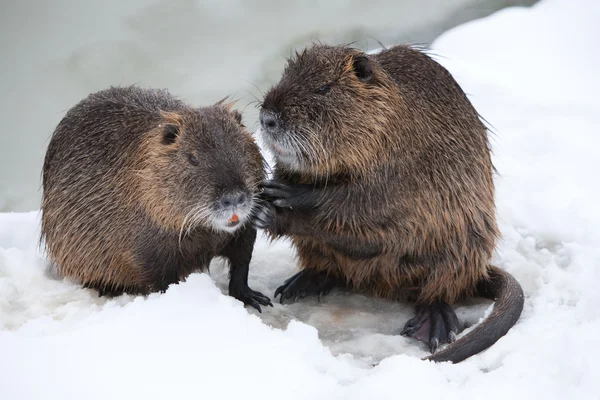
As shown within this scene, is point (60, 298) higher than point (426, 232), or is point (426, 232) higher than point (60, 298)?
point (426, 232)

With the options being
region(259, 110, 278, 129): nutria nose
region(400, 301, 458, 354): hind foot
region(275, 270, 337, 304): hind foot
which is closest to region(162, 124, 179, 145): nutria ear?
region(259, 110, 278, 129): nutria nose

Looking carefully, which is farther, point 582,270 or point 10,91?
point 10,91

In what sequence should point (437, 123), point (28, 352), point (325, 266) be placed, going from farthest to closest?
point (325, 266) < point (437, 123) < point (28, 352)

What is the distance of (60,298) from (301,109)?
4.50 feet

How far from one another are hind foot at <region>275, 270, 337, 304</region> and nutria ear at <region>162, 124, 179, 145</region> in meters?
0.91

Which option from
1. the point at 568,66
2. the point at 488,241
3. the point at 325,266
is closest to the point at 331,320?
the point at 325,266

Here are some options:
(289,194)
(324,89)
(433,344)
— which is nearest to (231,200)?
(289,194)

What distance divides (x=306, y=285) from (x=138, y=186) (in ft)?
3.05

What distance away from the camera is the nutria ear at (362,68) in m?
3.17

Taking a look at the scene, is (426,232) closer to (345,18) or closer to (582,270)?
(582,270)

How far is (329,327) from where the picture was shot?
334 cm

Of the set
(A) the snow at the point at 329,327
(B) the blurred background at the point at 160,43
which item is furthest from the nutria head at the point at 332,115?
(B) the blurred background at the point at 160,43

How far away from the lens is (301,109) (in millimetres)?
3104

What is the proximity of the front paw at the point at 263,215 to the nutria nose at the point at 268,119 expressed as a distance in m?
0.33
